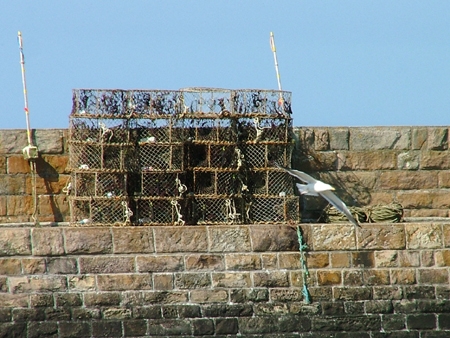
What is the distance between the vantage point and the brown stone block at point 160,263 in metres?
9.95

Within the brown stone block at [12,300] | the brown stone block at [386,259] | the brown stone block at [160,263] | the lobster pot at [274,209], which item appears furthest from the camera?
the lobster pot at [274,209]

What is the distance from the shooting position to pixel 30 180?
10500 millimetres

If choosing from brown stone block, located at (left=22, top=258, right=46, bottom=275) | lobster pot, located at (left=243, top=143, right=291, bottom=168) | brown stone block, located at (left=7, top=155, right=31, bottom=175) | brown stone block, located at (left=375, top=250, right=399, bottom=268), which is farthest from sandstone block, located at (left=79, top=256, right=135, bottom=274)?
brown stone block, located at (left=375, top=250, right=399, bottom=268)

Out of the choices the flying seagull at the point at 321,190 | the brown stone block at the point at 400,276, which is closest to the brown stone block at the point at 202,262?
the flying seagull at the point at 321,190

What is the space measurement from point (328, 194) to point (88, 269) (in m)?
2.54

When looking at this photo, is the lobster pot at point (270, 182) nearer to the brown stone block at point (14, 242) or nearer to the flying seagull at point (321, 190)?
the flying seagull at point (321, 190)

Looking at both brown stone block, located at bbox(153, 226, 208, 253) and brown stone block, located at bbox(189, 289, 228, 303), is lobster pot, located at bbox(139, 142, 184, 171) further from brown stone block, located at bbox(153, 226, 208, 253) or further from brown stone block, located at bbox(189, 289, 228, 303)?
brown stone block, located at bbox(189, 289, 228, 303)

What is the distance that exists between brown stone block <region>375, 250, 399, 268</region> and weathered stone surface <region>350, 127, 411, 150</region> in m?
1.30

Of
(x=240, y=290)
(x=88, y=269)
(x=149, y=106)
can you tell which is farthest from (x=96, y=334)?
(x=149, y=106)

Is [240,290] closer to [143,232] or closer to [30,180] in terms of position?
[143,232]

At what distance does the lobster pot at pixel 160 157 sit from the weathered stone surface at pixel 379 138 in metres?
2.01

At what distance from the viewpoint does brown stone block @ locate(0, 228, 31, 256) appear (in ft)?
32.3

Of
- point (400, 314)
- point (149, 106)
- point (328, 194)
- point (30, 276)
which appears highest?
point (149, 106)

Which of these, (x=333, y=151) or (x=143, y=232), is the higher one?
(x=333, y=151)
